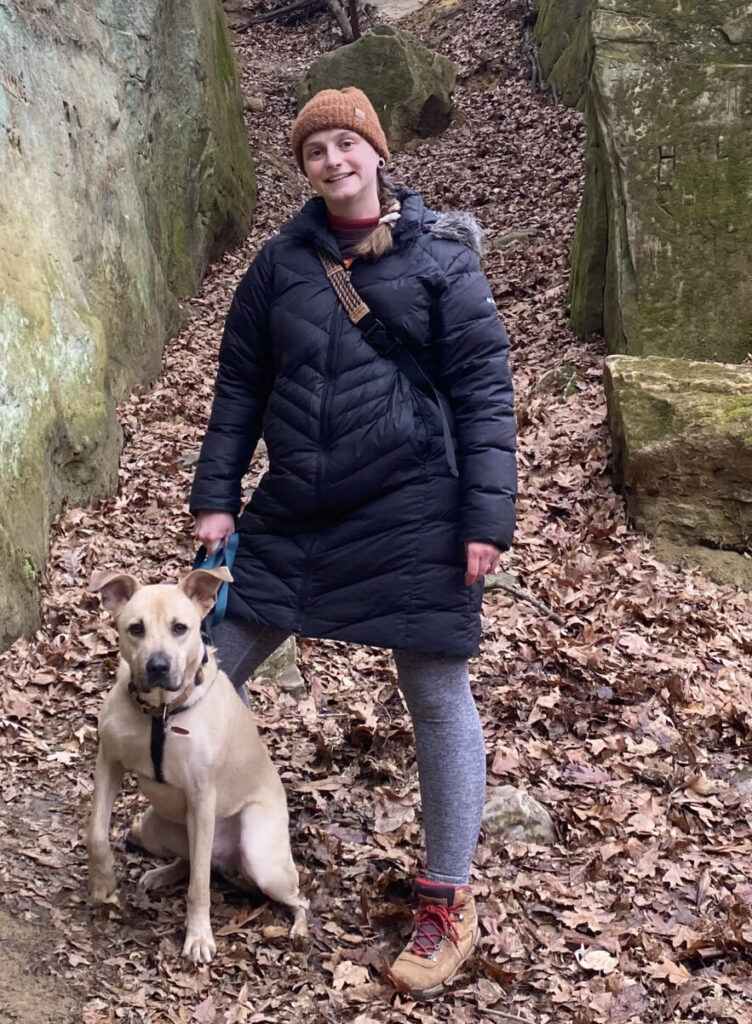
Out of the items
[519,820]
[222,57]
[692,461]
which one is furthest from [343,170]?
[222,57]

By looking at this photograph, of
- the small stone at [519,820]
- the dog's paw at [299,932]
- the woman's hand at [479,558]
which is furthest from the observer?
the small stone at [519,820]

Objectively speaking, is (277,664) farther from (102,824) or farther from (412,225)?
(412,225)

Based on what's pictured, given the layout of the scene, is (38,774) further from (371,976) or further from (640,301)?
(640,301)

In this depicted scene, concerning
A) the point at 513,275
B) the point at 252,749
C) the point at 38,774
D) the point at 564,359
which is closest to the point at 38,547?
the point at 38,774

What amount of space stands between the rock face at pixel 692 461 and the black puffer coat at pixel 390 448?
409 centimetres

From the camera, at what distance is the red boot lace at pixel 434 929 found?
141 inches

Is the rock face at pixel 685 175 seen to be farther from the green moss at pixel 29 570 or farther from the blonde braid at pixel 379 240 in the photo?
the blonde braid at pixel 379 240

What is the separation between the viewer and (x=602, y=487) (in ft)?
25.3

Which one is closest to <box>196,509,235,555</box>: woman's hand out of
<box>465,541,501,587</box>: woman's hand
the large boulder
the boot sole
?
<box>465,541,501,587</box>: woman's hand

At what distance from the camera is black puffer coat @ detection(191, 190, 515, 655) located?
3.37 metres

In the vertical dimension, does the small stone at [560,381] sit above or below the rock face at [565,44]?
below

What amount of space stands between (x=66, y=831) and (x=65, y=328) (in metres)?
4.01

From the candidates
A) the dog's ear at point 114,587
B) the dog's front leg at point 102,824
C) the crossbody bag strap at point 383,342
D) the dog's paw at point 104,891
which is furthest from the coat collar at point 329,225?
the dog's paw at point 104,891

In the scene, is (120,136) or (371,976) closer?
(371,976)
